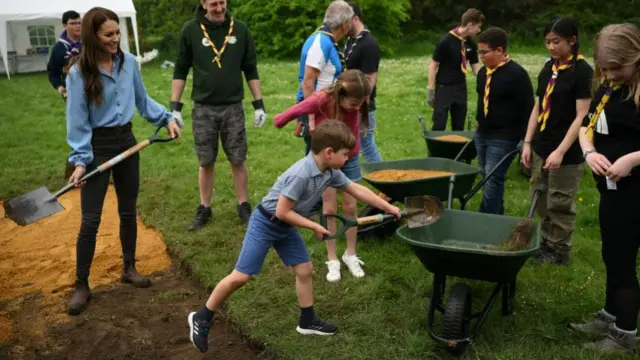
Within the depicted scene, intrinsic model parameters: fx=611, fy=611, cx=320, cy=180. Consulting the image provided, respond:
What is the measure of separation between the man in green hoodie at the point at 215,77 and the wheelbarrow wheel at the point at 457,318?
8.45 feet

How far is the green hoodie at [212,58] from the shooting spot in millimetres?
4961

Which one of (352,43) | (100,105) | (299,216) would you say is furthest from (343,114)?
(352,43)

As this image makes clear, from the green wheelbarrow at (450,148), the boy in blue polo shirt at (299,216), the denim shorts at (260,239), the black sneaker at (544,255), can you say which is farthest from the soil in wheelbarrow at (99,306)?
the green wheelbarrow at (450,148)

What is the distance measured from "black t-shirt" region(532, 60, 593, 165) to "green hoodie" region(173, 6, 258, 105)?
239 cm

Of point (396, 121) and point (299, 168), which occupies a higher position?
point (299, 168)

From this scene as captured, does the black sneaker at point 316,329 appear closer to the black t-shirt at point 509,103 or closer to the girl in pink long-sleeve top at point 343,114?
the girl in pink long-sleeve top at point 343,114

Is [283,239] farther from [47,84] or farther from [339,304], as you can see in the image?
[47,84]

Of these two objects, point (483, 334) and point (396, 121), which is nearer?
point (483, 334)

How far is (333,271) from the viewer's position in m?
4.25

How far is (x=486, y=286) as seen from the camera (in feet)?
13.2

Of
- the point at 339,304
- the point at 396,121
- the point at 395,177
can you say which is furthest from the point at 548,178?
the point at 396,121

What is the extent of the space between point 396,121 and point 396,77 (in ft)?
19.8

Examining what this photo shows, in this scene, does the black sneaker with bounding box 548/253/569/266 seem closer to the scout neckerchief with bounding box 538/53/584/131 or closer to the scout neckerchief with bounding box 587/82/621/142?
the scout neckerchief with bounding box 538/53/584/131

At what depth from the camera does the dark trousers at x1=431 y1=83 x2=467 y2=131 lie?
654 cm
